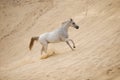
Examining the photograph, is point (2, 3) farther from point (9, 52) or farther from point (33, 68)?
point (33, 68)

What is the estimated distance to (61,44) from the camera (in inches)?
604

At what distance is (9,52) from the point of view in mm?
19141

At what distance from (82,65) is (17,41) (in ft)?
35.8

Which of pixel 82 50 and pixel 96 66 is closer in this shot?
pixel 96 66

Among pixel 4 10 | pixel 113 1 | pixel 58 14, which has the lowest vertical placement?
pixel 113 1

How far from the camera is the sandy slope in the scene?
9.60 m

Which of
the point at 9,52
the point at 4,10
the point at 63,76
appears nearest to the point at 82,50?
the point at 63,76

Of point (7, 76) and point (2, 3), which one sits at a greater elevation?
point (2, 3)

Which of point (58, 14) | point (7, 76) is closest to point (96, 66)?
point (7, 76)

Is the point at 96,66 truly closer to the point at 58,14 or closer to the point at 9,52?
the point at 9,52

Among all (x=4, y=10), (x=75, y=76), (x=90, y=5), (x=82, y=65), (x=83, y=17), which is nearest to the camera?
(x=75, y=76)

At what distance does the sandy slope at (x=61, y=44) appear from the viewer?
378 inches

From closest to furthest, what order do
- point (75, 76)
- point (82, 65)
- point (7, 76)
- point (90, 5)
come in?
point (75, 76), point (82, 65), point (7, 76), point (90, 5)

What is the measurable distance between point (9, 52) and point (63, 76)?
10203mm
